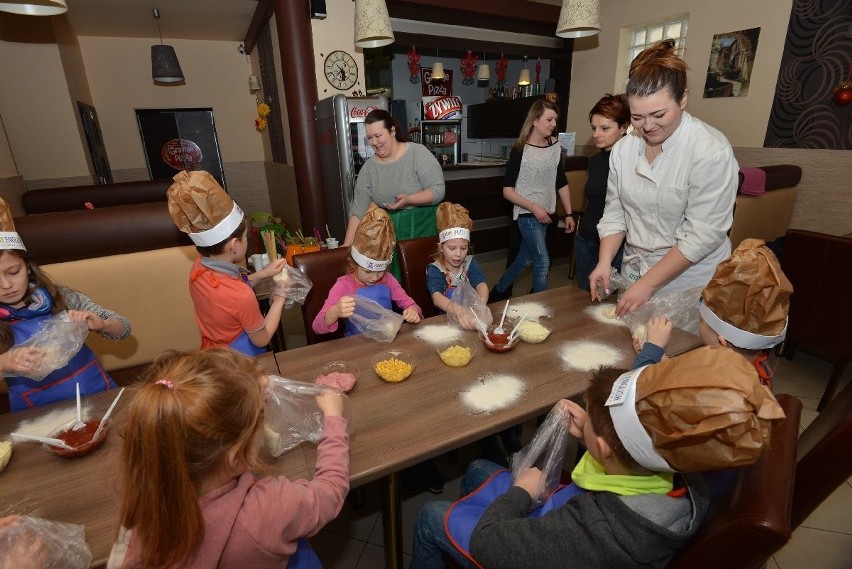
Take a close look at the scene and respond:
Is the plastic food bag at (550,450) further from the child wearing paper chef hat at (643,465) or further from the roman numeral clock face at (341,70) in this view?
the roman numeral clock face at (341,70)

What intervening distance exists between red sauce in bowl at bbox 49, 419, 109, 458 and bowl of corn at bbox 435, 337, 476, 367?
3.29 ft

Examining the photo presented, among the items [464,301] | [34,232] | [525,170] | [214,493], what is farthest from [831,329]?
[34,232]

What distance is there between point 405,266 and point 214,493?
1585 mm

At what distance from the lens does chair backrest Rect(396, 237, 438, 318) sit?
2.28m

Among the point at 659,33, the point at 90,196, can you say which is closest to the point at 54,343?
the point at 90,196

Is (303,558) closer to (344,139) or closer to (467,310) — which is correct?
(467,310)

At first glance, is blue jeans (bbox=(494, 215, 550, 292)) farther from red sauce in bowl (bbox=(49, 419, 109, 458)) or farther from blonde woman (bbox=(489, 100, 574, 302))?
red sauce in bowl (bbox=(49, 419, 109, 458))

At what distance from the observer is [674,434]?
728 millimetres

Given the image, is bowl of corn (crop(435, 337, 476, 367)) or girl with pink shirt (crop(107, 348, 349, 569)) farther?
bowl of corn (crop(435, 337, 476, 367))

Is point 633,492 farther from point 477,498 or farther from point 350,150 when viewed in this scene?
point 350,150

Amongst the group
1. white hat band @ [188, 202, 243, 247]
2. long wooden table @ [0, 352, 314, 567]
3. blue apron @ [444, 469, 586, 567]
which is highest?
white hat band @ [188, 202, 243, 247]

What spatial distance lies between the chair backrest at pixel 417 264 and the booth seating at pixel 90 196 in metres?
→ 3.19

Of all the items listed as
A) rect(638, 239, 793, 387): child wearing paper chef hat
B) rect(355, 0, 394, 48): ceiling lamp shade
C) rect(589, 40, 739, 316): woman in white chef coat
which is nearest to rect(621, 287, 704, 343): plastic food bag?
rect(589, 40, 739, 316): woman in white chef coat

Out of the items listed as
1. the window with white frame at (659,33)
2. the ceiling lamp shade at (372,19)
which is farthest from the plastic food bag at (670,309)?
the window with white frame at (659,33)
